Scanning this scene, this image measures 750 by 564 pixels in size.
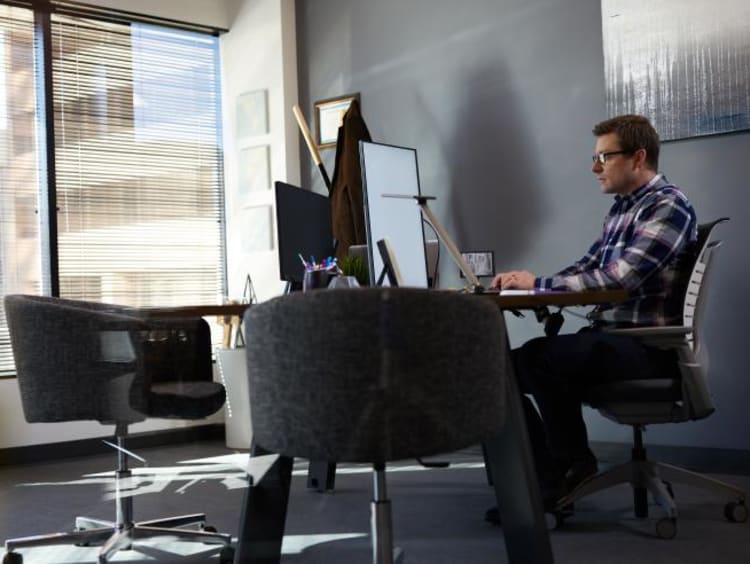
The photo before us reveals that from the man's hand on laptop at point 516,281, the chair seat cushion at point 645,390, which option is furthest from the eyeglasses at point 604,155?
the chair seat cushion at point 645,390

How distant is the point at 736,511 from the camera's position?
289 cm

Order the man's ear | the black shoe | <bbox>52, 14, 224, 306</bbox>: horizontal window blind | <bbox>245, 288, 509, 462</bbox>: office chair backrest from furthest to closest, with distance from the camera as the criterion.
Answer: <bbox>52, 14, 224, 306</bbox>: horizontal window blind → the man's ear → the black shoe → <bbox>245, 288, 509, 462</bbox>: office chair backrest

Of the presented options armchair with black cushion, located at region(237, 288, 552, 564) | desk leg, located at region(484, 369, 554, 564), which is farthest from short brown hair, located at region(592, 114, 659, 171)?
armchair with black cushion, located at region(237, 288, 552, 564)

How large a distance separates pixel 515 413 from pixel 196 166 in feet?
12.6

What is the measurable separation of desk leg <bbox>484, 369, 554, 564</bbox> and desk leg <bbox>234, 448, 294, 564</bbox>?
0.54m

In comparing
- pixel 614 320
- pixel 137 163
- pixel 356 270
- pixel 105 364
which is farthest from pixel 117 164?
pixel 614 320

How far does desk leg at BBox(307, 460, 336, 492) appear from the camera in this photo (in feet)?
11.4

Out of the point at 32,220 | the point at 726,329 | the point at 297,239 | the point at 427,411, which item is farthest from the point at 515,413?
the point at 32,220

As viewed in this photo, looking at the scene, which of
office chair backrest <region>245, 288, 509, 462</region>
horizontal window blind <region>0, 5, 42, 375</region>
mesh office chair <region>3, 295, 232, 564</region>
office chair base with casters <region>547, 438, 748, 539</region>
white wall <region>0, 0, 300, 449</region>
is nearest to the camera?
office chair backrest <region>245, 288, 509, 462</region>

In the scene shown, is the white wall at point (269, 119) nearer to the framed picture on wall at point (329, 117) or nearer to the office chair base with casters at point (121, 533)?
the framed picture on wall at point (329, 117)

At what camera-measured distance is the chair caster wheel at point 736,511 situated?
2895 millimetres

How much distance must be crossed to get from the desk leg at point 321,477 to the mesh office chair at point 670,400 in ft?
3.08

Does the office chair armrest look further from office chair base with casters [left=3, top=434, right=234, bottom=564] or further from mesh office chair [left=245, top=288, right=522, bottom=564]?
office chair base with casters [left=3, top=434, right=234, bottom=564]

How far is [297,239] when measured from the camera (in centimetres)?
331
